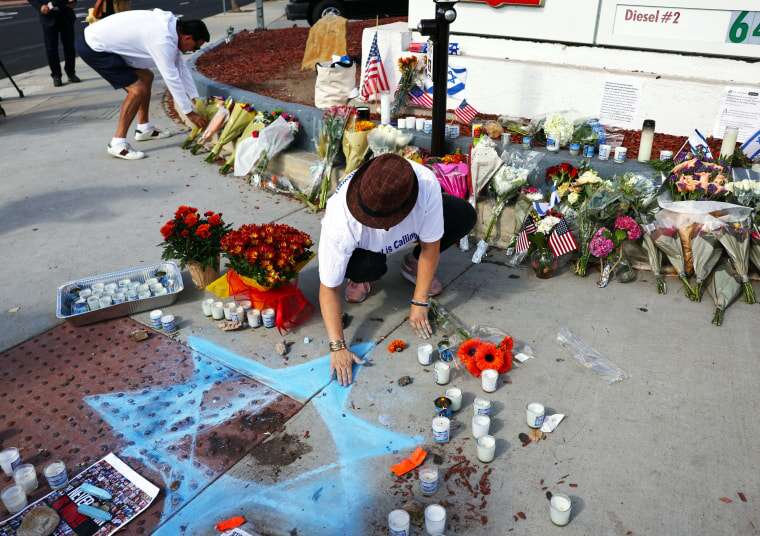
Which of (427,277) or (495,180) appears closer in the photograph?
(427,277)

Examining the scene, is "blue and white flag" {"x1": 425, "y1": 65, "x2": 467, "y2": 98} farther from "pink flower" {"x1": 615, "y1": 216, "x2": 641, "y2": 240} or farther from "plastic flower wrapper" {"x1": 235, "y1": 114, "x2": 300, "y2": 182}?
"pink flower" {"x1": 615, "y1": 216, "x2": 641, "y2": 240}

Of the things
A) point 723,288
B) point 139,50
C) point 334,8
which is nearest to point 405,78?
point 139,50

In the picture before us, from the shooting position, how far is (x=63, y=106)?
8.12m

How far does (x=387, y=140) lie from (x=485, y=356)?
221 centimetres

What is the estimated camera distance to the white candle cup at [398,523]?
2268 millimetres

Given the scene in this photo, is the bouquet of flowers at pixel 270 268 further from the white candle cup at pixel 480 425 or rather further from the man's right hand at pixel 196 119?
the man's right hand at pixel 196 119

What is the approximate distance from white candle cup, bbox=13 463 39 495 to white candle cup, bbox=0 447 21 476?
54 millimetres

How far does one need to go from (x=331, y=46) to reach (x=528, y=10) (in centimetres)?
302

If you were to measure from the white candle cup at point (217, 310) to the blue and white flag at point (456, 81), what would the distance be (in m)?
3.56

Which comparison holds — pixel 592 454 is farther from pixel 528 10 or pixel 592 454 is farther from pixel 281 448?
pixel 528 10

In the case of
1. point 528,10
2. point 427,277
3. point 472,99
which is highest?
point 528,10

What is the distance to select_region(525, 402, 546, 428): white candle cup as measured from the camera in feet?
9.07

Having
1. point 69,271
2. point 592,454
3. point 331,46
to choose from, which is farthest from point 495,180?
point 331,46

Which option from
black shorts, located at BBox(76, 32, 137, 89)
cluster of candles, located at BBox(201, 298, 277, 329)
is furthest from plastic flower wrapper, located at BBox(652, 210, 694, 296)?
black shorts, located at BBox(76, 32, 137, 89)
